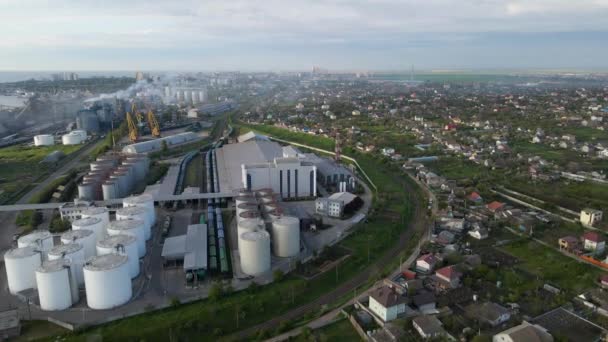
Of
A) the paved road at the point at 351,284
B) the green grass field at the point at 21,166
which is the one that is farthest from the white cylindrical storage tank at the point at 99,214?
the green grass field at the point at 21,166

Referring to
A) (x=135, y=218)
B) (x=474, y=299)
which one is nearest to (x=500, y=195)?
(x=474, y=299)

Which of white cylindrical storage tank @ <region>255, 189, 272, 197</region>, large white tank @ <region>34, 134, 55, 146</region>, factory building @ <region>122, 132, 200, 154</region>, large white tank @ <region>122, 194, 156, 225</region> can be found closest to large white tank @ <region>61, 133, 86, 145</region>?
large white tank @ <region>34, 134, 55, 146</region>

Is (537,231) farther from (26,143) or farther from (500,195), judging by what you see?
(26,143)

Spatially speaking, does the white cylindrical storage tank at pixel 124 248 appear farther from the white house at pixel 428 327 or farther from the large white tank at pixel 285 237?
the white house at pixel 428 327

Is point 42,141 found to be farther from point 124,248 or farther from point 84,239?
point 124,248

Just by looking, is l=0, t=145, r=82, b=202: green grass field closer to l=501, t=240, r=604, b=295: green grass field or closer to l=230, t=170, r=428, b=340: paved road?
l=230, t=170, r=428, b=340: paved road

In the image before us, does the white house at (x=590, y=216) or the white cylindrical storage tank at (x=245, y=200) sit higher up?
the white cylindrical storage tank at (x=245, y=200)

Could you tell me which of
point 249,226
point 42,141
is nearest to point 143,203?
point 249,226
